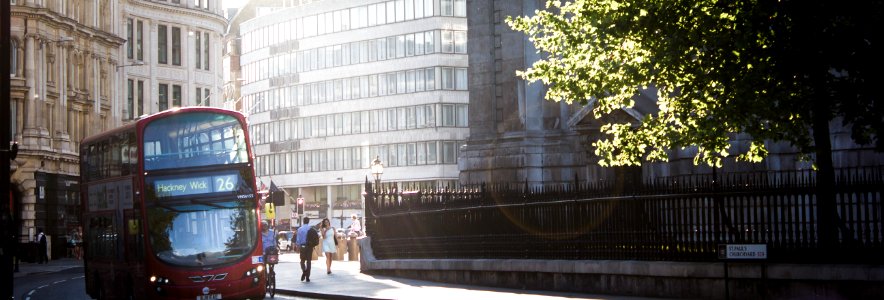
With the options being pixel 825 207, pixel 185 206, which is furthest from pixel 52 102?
pixel 825 207

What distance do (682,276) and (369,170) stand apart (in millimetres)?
78604

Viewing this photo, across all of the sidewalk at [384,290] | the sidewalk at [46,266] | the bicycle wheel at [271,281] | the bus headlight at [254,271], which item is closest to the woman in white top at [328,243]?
the sidewalk at [384,290]

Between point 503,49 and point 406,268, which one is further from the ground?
point 503,49

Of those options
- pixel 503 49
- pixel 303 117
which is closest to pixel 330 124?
pixel 303 117

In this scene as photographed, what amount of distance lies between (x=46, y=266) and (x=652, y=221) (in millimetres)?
41905

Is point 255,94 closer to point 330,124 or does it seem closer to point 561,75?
point 330,124

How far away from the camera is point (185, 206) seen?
28.1 metres

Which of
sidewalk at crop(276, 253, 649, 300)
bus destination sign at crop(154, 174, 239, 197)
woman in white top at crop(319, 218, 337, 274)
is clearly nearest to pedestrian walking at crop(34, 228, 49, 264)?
sidewalk at crop(276, 253, 649, 300)

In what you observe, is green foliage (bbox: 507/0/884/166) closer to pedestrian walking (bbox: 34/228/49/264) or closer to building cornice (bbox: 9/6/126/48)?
pedestrian walking (bbox: 34/228/49/264)

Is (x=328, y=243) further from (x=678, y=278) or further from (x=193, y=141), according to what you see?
(x=678, y=278)

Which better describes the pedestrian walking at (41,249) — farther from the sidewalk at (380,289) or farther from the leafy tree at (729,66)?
the leafy tree at (729,66)

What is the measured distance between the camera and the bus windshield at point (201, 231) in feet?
91.8

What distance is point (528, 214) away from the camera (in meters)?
30.8

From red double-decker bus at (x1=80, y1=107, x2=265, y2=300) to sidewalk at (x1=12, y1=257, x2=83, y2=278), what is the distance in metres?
25.4
